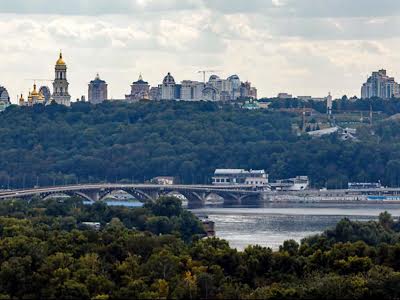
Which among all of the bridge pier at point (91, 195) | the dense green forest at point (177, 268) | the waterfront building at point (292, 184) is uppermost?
the waterfront building at point (292, 184)

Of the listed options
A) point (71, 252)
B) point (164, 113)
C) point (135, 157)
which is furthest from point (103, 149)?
point (71, 252)

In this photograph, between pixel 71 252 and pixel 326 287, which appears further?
pixel 71 252

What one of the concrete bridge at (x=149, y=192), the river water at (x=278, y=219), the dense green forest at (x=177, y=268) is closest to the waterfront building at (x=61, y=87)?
the concrete bridge at (x=149, y=192)

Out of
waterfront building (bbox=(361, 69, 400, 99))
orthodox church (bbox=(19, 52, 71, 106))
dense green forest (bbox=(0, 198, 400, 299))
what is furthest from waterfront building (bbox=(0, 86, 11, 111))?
dense green forest (bbox=(0, 198, 400, 299))

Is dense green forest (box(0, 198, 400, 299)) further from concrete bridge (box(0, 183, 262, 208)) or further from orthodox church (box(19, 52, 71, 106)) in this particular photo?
orthodox church (box(19, 52, 71, 106))

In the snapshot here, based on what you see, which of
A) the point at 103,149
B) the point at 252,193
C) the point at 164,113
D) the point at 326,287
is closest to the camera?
the point at 326,287

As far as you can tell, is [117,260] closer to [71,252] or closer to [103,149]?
[71,252]

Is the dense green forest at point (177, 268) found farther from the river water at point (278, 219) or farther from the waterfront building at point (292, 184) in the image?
the waterfront building at point (292, 184)
